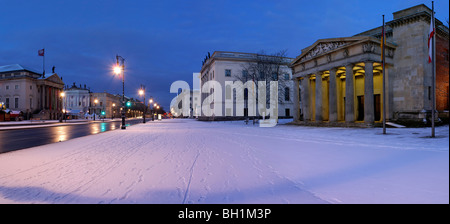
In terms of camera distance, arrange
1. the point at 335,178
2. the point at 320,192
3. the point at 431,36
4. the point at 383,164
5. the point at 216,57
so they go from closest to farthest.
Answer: the point at 320,192 → the point at 335,178 → the point at 383,164 → the point at 431,36 → the point at 216,57

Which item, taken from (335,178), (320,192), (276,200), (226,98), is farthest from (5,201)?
(226,98)

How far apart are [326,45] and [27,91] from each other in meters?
80.2

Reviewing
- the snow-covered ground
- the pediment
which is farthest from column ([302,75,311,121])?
the snow-covered ground

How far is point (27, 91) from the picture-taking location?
2692 inches

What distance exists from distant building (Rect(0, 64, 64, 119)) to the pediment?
222ft

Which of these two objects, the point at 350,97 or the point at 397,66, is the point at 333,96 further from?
the point at 397,66

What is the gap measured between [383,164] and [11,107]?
9216 cm

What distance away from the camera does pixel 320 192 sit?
14.5 feet

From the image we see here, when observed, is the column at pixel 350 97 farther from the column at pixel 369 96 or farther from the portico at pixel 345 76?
the column at pixel 369 96

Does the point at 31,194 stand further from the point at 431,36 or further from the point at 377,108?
the point at 377,108

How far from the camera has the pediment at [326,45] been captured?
2247 centimetres

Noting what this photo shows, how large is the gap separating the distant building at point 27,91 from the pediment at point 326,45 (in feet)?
222

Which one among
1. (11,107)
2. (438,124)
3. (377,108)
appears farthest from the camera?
(11,107)

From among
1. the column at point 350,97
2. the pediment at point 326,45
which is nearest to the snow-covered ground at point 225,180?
the column at point 350,97
